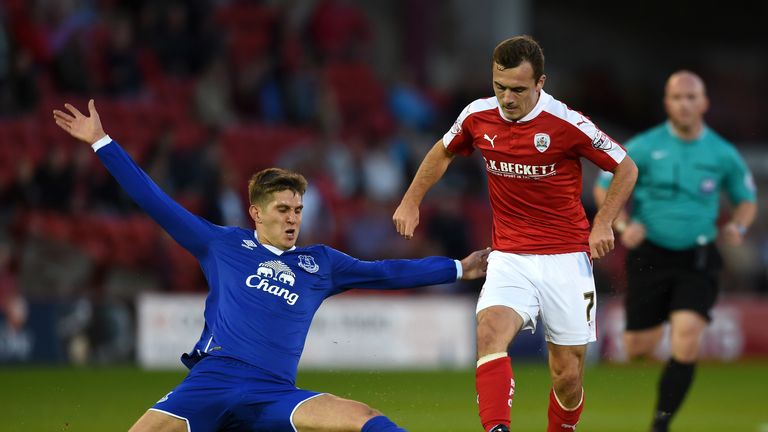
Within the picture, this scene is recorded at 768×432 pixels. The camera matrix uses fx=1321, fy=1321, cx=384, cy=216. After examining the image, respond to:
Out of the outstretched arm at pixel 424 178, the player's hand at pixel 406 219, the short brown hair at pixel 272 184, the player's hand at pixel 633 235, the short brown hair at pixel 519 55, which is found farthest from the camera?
the player's hand at pixel 633 235

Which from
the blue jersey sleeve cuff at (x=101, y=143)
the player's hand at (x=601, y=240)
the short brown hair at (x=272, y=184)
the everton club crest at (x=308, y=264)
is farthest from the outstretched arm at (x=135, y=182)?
the player's hand at (x=601, y=240)

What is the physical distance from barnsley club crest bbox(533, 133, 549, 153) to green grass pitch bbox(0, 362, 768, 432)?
3.28m

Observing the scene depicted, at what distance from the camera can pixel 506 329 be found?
7.06 m

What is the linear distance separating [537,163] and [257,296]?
1.72 metres

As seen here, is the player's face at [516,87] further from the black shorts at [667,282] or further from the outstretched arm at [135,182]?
the black shorts at [667,282]

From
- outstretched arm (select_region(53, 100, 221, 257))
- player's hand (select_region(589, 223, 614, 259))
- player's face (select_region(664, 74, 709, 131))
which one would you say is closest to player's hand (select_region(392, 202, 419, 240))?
player's hand (select_region(589, 223, 614, 259))

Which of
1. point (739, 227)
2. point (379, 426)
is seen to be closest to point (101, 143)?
point (379, 426)

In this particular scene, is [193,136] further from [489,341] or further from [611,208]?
[489,341]

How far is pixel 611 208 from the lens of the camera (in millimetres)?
7281

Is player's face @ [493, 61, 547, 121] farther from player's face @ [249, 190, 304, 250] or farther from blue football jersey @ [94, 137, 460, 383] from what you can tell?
player's face @ [249, 190, 304, 250]

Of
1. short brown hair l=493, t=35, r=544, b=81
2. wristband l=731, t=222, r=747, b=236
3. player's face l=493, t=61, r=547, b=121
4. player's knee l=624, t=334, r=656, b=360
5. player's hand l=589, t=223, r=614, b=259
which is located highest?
short brown hair l=493, t=35, r=544, b=81

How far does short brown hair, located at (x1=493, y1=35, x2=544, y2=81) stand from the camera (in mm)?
6965

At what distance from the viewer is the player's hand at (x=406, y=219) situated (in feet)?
24.1

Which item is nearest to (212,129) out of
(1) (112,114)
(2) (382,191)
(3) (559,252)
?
(1) (112,114)
